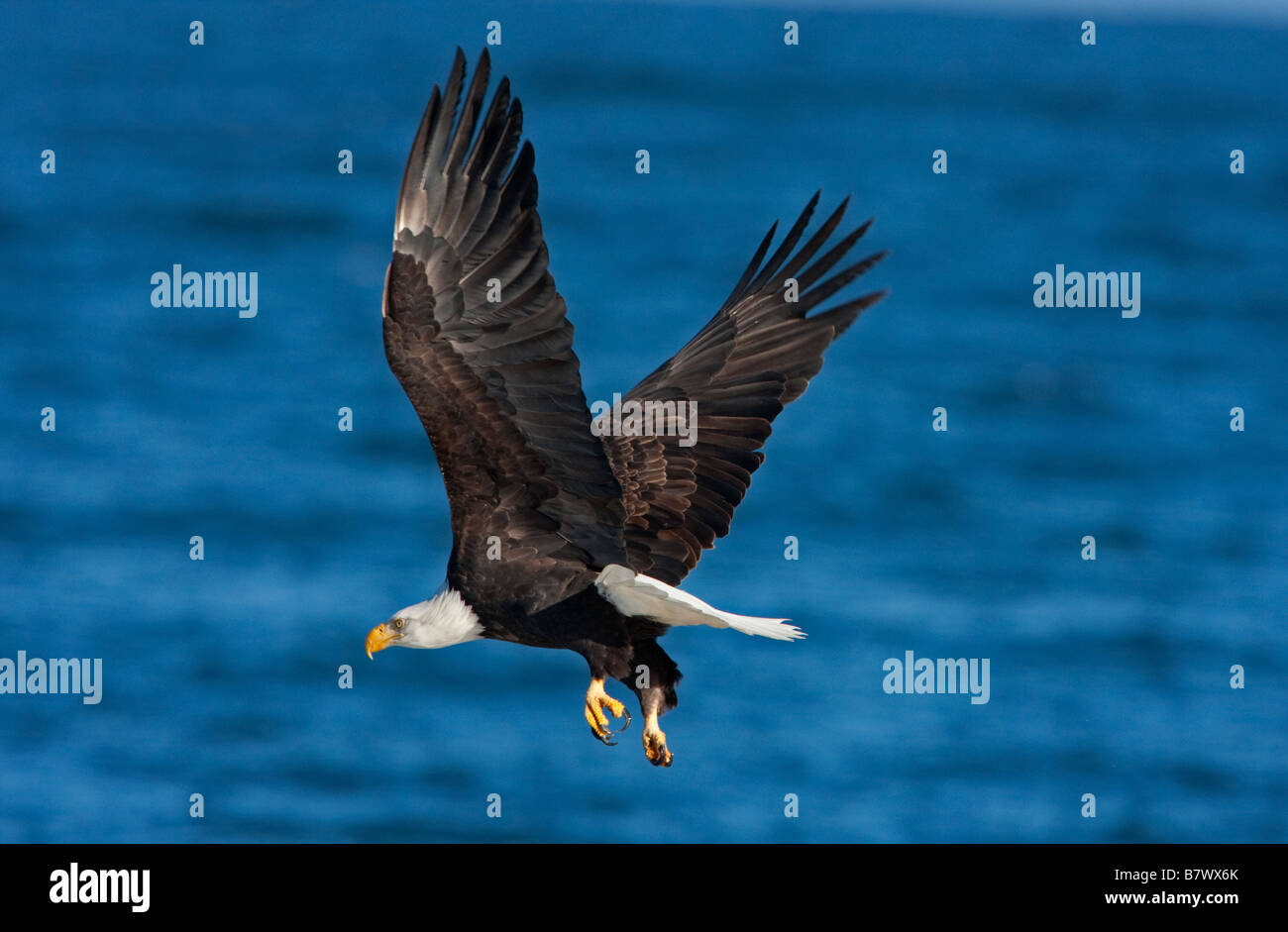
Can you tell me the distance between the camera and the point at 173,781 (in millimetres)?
36156

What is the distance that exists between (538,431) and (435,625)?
4.30 ft

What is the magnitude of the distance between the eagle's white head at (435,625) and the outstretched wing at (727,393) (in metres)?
1.21

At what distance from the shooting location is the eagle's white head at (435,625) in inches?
392

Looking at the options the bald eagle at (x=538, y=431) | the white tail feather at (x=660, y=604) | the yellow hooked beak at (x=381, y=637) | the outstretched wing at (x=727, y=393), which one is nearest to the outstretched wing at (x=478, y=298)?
the bald eagle at (x=538, y=431)

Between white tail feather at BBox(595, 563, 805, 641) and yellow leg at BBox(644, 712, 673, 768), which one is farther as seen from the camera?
yellow leg at BBox(644, 712, 673, 768)

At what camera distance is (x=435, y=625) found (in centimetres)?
1002

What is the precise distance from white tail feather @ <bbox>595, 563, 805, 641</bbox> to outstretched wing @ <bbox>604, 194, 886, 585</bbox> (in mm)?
773

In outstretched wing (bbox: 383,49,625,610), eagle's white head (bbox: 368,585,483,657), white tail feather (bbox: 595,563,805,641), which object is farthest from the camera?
eagle's white head (bbox: 368,585,483,657)

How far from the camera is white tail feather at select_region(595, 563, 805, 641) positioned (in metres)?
9.64

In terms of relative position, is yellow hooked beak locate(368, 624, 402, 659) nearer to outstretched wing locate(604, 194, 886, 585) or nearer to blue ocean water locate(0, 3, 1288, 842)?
outstretched wing locate(604, 194, 886, 585)

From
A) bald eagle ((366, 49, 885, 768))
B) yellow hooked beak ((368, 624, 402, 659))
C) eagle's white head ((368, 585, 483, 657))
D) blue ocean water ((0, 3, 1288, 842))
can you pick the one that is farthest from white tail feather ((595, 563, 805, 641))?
blue ocean water ((0, 3, 1288, 842))

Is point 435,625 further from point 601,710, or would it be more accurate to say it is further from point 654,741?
point 654,741

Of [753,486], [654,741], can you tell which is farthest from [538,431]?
[753,486]

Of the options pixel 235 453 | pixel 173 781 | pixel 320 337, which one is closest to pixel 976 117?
pixel 320 337
